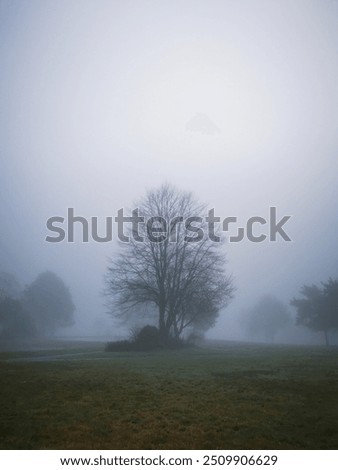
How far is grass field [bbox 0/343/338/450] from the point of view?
6.32 meters

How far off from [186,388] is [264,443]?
16.4 ft

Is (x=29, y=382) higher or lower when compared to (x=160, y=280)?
lower

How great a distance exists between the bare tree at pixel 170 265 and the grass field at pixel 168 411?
16.2 meters

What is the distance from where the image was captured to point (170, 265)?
3238 cm

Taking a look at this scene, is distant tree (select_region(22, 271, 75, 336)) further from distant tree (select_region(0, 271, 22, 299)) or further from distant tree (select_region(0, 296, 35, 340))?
distant tree (select_region(0, 296, 35, 340))

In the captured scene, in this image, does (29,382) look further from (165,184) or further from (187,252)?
(165,184)

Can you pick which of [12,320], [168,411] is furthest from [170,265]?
[12,320]

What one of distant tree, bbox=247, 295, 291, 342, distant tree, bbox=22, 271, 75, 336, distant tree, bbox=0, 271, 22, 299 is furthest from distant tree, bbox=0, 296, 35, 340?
distant tree, bbox=247, 295, 291, 342

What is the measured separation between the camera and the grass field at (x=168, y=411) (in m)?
6.32

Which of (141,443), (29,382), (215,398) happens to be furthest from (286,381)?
(29,382)

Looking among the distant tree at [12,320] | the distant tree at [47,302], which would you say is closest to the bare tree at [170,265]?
the distant tree at [12,320]

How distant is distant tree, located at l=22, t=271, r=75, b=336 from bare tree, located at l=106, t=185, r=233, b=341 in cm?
3798

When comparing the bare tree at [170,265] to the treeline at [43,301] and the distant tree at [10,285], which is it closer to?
the treeline at [43,301]

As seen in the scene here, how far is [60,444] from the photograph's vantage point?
613cm
